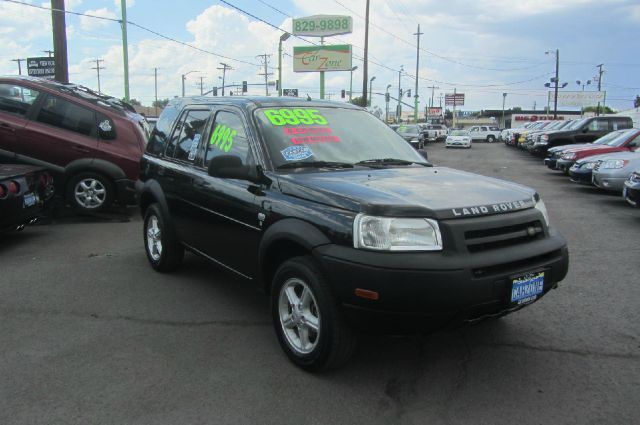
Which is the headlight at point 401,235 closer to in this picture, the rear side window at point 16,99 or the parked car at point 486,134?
the rear side window at point 16,99

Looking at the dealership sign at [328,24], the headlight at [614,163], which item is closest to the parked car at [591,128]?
the headlight at [614,163]

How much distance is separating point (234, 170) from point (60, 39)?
38.4 feet

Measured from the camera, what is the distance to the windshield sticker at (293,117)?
4.29m

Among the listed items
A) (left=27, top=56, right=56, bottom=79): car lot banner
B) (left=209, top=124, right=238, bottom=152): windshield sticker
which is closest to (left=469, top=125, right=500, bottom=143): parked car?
(left=27, top=56, right=56, bottom=79): car lot banner

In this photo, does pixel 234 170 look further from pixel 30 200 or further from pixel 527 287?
pixel 30 200

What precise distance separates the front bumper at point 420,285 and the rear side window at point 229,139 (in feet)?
4.59

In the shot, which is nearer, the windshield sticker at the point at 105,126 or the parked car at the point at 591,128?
the windshield sticker at the point at 105,126

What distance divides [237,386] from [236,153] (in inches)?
73.9

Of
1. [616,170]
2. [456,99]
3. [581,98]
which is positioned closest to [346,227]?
[616,170]

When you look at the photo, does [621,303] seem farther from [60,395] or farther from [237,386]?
[60,395]

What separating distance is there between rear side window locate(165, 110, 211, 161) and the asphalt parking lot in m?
1.33

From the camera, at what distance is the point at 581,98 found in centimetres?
8350

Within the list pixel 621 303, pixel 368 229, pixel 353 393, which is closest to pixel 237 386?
pixel 353 393

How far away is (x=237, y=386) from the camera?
3.35 m
